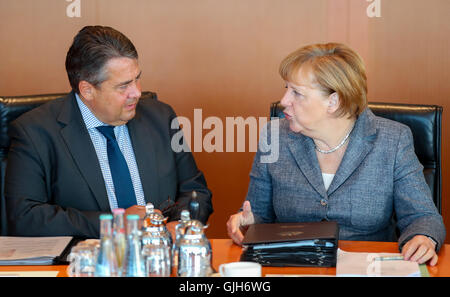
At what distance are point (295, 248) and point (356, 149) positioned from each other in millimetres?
649

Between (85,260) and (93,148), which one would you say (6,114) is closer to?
(93,148)

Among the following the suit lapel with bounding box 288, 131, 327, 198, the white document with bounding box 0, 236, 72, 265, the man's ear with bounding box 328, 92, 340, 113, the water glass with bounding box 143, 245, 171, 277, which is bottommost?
the white document with bounding box 0, 236, 72, 265

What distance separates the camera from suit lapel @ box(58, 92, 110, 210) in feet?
8.83

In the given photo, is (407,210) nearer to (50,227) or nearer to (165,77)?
(50,227)

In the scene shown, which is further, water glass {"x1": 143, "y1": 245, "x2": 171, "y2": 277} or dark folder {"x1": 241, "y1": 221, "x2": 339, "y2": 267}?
dark folder {"x1": 241, "y1": 221, "x2": 339, "y2": 267}

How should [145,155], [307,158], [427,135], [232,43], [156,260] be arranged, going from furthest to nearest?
[232,43] → [145,155] → [427,135] → [307,158] → [156,260]

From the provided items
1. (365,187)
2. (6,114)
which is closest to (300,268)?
(365,187)

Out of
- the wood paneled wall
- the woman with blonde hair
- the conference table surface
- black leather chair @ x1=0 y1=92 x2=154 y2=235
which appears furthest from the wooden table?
the wood paneled wall

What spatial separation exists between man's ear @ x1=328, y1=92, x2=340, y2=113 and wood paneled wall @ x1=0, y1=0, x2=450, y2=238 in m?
1.67

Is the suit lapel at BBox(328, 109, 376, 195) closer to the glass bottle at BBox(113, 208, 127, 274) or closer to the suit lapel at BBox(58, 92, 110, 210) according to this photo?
the suit lapel at BBox(58, 92, 110, 210)

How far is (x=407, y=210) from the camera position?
237 centimetres

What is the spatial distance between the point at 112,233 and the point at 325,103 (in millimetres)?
1203

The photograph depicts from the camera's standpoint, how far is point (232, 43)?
4.15 m

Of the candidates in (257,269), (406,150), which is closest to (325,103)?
(406,150)
